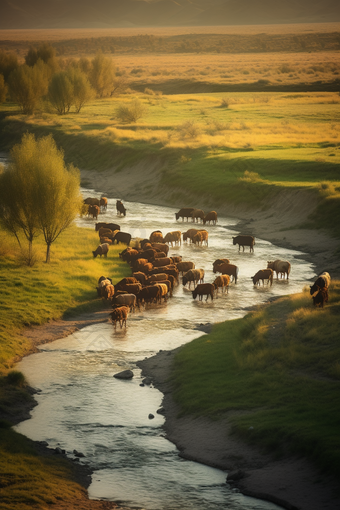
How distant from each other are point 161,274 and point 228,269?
13.4ft

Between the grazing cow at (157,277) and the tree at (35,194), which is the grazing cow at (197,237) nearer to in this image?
the grazing cow at (157,277)

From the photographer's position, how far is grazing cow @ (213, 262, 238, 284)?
3750 cm

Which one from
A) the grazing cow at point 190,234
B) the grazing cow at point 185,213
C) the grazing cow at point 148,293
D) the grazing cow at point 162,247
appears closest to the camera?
the grazing cow at point 148,293

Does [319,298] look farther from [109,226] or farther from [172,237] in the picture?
[109,226]

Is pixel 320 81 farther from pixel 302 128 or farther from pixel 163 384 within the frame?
pixel 163 384

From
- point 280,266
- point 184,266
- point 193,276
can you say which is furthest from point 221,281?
point 280,266

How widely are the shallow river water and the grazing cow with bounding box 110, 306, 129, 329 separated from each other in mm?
500

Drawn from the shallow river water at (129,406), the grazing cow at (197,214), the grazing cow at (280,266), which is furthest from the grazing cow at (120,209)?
the grazing cow at (280,266)

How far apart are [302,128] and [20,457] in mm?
71317

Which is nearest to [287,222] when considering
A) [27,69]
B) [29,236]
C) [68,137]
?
[29,236]

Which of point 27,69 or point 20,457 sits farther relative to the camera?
point 27,69

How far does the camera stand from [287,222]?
52.1 meters

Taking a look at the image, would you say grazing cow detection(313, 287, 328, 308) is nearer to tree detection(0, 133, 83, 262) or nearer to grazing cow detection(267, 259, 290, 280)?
grazing cow detection(267, 259, 290, 280)

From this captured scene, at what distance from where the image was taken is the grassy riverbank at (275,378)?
61.8ft
